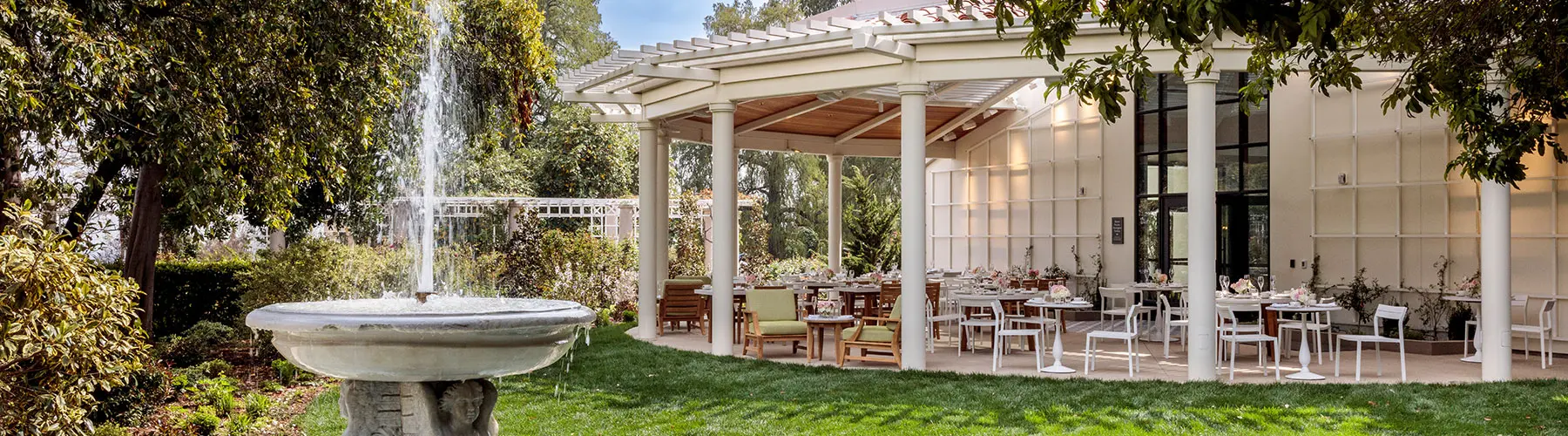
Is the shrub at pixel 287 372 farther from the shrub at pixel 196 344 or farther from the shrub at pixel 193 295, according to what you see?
the shrub at pixel 193 295

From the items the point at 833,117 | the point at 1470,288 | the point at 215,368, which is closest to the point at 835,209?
the point at 833,117

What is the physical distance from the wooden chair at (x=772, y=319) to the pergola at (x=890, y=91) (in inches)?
10.3

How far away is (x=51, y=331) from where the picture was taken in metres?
5.73

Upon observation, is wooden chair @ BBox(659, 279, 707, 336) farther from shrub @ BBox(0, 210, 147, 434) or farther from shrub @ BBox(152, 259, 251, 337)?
shrub @ BBox(0, 210, 147, 434)

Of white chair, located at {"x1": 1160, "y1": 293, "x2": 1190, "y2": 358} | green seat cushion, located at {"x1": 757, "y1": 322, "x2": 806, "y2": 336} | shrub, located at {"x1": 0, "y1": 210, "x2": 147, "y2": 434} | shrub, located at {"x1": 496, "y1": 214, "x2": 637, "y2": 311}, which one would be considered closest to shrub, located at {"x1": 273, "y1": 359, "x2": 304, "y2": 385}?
shrub, located at {"x1": 0, "y1": 210, "x2": 147, "y2": 434}

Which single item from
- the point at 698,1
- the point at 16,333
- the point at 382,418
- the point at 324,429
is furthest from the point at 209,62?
the point at 698,1

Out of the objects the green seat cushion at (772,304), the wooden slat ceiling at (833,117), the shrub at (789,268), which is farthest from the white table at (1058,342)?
the shrub at (789,268)

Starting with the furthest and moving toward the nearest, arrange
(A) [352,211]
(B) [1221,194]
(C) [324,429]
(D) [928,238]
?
(D) [928,238], (A) [352,211], (B) [1221,194], (C) [324,429]

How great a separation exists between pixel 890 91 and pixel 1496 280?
6.64m

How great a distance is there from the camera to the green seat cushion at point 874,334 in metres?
10.7

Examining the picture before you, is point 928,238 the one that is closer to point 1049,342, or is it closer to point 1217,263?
point 1217,263

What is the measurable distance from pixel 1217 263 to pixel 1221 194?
Answer: 905 mm

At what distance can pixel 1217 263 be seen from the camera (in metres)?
15.8

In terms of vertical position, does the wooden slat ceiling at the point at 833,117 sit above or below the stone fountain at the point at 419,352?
above
